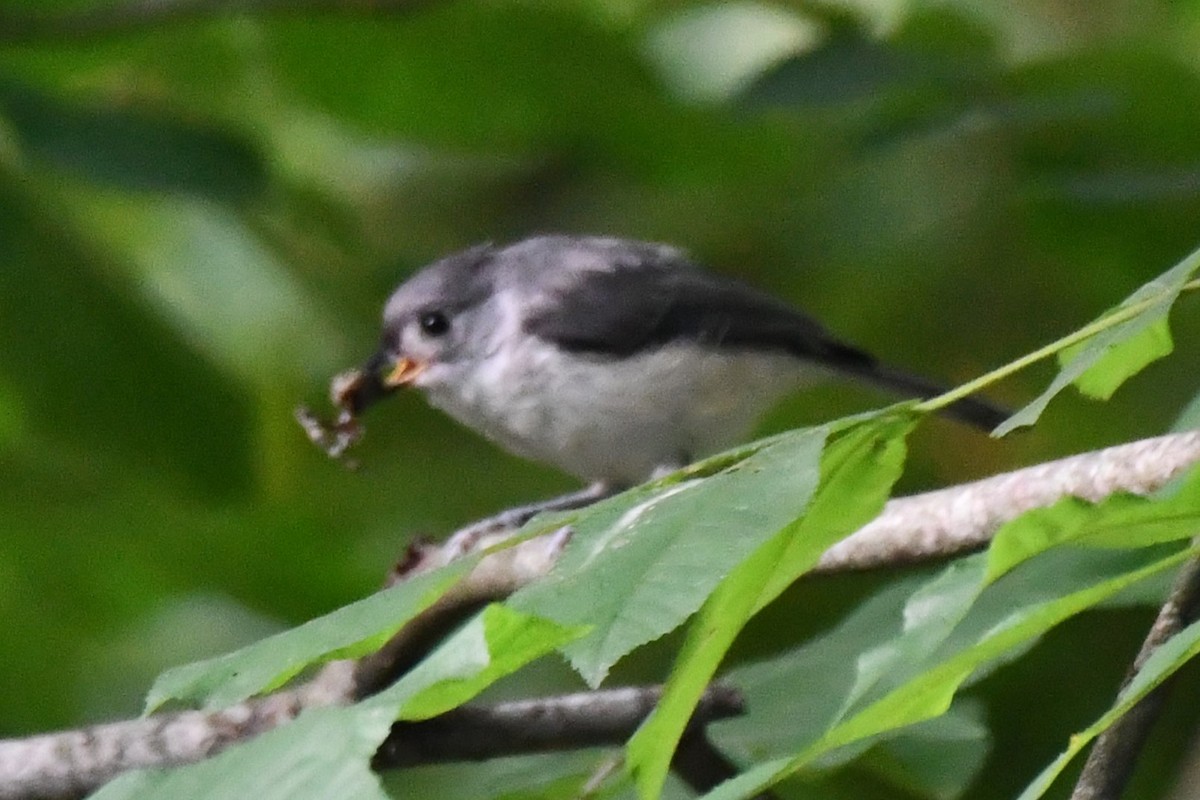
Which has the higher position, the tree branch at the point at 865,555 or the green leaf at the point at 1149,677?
the tree branch at the point at 865,555

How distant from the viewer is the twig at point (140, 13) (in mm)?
2111

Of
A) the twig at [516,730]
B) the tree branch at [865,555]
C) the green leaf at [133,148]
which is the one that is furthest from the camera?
the green leaf at [133,148]

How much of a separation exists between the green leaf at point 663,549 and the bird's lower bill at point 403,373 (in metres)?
1.89

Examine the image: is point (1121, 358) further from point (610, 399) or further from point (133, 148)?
point (610, 399)

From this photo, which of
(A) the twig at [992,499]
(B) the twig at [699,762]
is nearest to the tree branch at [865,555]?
(A) the twig at [992,499]

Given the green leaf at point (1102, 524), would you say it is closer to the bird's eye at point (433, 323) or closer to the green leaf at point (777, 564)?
the green leaf at point (777, 564)

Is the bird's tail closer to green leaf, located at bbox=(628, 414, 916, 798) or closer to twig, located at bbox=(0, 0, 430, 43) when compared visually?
twig, located at bbox=(0, 0, 430, 43)

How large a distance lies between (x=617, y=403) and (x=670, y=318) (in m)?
0.20

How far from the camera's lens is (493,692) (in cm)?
290

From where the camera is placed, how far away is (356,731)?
2.43 ft

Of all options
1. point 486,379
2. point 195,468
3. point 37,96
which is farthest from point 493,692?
point 37,96

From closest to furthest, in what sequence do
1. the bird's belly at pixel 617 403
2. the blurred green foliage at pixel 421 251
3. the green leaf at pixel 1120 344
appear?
the green leaf at pixel 1120 344
the blurred green foliage at pixel 421 251
the bird's belly at pixel 617 403

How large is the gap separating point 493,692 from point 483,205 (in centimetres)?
108

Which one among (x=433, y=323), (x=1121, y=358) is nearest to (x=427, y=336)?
(x=433, y=323)
